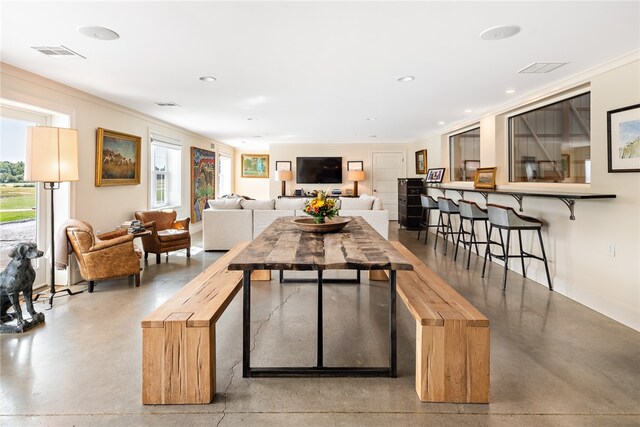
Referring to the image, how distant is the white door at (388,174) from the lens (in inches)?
404

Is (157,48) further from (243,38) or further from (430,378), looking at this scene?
(430,378)

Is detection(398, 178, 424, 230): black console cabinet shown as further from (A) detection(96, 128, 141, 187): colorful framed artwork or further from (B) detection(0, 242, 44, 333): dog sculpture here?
(B) detection(0, 242, 44, 333): dog sculpture

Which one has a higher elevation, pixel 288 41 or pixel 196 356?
pixel 288 41

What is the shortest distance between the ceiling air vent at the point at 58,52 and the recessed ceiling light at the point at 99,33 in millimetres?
467

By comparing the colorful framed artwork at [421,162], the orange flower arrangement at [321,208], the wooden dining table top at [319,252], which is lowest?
the wooden dining table top at [319,252]

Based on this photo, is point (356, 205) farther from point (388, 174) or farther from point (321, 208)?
point (388, 174)

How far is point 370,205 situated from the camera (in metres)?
5.92

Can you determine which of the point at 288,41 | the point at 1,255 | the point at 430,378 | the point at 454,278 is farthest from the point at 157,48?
the point at 454,278

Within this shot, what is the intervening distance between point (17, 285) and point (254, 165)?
9370 millimetres

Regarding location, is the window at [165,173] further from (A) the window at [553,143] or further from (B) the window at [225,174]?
(A) the window at [553,143]

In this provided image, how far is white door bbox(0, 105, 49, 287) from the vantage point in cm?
364

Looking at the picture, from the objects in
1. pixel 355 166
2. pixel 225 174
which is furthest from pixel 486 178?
pixel 225 174

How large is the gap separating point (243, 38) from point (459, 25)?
5.30ft

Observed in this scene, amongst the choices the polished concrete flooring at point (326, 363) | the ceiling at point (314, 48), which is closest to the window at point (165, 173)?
the ceiling at point (314, 48)
